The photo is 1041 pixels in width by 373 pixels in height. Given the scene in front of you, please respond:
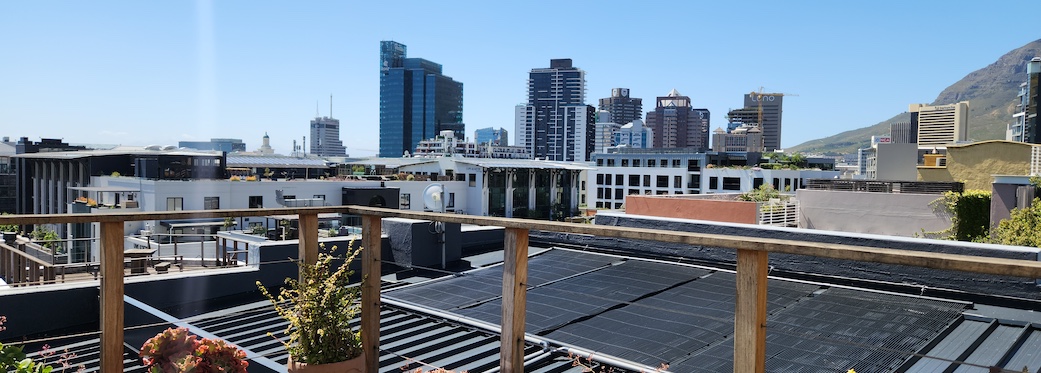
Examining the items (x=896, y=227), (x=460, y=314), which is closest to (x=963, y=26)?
(x=896, y=227)

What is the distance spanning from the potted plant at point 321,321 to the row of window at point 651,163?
2319 inches

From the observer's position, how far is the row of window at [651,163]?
6069 centimetres

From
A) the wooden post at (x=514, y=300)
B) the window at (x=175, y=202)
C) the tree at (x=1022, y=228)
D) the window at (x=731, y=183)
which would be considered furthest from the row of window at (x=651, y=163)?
the wooden post at (x=514, y=300)

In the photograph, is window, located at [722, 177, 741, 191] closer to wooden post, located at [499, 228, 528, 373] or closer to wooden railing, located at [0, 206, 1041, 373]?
wooden railing, located at [0, 206, 1041, 373]

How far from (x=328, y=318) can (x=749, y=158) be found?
67871 millimetres

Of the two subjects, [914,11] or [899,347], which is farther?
[914,11]

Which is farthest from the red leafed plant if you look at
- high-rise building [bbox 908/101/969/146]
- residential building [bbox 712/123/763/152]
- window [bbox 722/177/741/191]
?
residential building [bbox 712/123/763/152]

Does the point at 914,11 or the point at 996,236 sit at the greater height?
the point at 914,11

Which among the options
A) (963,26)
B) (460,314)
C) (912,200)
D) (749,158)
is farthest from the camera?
(963,26)

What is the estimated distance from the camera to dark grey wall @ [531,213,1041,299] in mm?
6988

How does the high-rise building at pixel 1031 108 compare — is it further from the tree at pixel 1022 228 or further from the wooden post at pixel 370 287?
the wooden post at pixel 370 287

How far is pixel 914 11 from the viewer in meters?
183

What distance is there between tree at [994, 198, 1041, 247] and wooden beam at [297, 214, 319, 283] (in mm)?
11561

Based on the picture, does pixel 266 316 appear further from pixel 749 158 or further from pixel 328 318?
pixel 749 158
